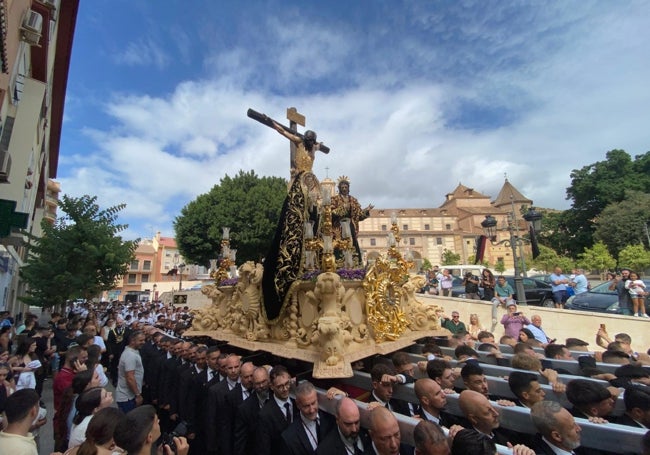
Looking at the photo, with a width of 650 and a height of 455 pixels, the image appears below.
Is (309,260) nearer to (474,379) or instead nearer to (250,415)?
(250,415)

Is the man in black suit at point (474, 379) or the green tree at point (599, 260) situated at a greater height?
the green tree at point (599, 260)

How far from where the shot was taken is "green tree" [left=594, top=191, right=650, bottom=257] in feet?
110

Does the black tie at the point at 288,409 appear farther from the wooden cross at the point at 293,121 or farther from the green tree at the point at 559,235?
the green tree at the point at 559,235

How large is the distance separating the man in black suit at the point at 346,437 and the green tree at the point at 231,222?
26239 millimetres

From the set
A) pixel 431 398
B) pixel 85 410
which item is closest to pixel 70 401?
pixel 85 410

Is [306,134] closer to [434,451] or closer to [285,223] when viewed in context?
[285,223]

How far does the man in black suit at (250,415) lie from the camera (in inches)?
158

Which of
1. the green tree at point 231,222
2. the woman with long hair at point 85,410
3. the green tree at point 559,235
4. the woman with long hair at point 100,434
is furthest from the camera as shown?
the green tree at point 559,235

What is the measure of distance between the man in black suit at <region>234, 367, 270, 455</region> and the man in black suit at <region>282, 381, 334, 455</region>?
0.81 metres

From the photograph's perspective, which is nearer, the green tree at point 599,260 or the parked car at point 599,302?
the parked car at point 599,302

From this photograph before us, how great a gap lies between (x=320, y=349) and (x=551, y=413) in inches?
108

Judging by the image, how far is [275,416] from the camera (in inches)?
148

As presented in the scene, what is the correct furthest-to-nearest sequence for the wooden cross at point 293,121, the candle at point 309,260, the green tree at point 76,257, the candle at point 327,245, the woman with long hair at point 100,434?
the green tree at point 76,257 < the wooden cross at point 293,121 < the candle at point 309,260 < the candle at point 327,245 < the woman with long hair at point 100,434

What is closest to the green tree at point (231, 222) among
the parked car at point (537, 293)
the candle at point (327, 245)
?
the parked car at point (537, 293)
